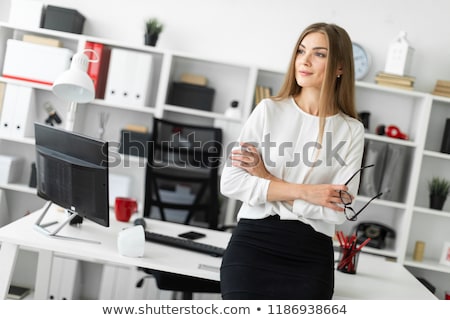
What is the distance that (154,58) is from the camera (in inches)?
150

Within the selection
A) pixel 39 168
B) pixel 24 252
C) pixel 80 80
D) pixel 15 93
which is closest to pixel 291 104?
pixel 80 80

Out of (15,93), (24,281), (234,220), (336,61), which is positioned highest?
(336,61)

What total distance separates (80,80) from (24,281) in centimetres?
222

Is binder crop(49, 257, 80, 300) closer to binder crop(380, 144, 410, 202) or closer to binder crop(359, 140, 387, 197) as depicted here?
binder crop(359, 140, 387, 197)

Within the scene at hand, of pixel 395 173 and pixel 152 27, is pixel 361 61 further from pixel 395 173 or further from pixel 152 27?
pixel 152 27

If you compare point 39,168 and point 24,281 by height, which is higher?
point 39,168

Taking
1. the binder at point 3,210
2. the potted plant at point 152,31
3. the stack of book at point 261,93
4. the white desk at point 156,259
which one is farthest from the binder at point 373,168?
the binder at point 3,210

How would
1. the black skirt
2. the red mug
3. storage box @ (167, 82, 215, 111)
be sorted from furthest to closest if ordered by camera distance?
storage box @ (167, 82, 215, 111) → the red mug → the black skirt

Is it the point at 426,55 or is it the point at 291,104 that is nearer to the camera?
the point at 291,104

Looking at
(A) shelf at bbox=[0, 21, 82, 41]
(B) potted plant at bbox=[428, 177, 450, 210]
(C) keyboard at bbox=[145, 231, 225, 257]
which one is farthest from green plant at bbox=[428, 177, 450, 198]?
(A) shelf at bbox=[0, 21, 82, 41]

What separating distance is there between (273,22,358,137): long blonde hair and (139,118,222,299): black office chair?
1126mm

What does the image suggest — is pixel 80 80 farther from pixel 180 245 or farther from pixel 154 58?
pixel 154 58

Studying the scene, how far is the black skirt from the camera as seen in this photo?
176 cm
